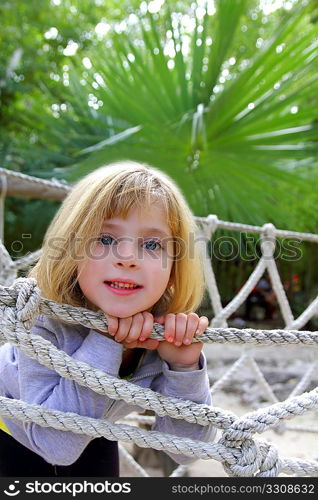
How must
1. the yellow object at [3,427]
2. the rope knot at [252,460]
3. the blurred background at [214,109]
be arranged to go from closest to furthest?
the rope knot at [252,460]
the yellow object at [3,427]
the blurred background at [214,109]

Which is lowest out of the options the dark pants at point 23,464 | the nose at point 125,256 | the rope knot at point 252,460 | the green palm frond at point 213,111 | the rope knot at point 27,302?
the dark pants at point 23,464

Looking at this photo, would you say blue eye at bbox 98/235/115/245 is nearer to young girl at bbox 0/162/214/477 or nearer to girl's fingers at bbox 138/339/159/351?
young girl at bbox 0/162/214/477

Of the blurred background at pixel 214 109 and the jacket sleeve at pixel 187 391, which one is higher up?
the blurred background at pixel 214 109

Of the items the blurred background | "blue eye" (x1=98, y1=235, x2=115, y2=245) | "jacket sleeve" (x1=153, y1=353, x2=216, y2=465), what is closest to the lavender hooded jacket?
"jacket sleeve" (x1=153, y1=353, x2=216, y2=465)

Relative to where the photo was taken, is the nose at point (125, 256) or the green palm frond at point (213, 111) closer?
the nose at point (125, 256)

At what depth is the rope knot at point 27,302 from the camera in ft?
1.72

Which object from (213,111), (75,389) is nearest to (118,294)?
(75,389)

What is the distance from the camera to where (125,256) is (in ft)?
1.81

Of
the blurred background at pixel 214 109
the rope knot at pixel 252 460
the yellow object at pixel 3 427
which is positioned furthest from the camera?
the blurred background at pixel 214 109

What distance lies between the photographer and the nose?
0.55 metres

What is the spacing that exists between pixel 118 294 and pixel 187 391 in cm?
13

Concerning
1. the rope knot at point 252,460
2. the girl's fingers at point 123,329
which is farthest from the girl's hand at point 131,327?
the rope knot at point 252,460

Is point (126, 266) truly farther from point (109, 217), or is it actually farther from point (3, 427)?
point (3, 427)

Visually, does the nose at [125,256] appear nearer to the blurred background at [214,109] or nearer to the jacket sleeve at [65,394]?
the jacket sleeve at [65,394]
